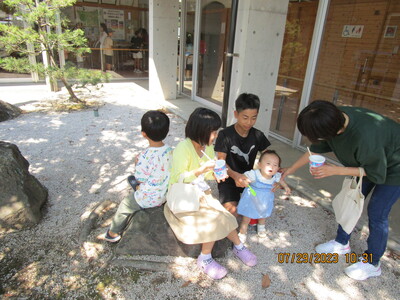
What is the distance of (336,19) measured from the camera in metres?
4.54

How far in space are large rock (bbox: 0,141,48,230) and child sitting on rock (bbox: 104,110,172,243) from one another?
83 cm

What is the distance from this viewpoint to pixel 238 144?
2.87 m

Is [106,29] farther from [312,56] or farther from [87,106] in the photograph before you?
[312,56]

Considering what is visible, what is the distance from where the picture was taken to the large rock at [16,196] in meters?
2.68

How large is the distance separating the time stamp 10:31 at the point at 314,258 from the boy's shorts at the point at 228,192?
0.69 meters

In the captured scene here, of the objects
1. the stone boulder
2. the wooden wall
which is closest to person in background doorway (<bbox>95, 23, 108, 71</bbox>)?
the stone boulder

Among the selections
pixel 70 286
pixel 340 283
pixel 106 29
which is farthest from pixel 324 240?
pixel 106 29

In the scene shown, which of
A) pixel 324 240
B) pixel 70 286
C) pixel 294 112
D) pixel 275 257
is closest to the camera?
pixel 70 286

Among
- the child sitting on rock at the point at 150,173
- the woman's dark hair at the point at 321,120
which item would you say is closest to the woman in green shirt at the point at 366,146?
the woman's dark hair at the point at 321,120

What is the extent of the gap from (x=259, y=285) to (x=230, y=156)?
3.92 ft

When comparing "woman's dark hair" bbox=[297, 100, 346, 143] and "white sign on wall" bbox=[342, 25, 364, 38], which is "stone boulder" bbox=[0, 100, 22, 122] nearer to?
"woman's dark hair" bbox=[297, 100, 346, 143]

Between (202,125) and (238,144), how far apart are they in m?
0.77

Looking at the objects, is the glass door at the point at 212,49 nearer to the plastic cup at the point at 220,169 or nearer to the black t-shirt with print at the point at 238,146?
the black t-shirt with print at the point at 238,146

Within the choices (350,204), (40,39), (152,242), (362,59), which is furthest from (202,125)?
(40,39)
